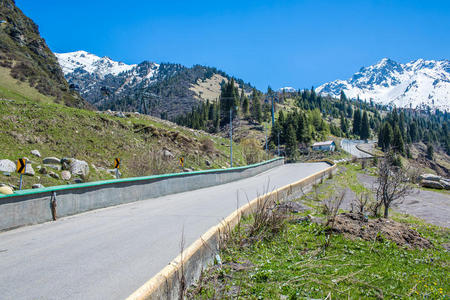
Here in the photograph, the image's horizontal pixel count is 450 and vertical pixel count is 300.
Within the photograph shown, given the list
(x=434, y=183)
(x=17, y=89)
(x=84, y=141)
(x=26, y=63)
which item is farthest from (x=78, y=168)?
(x=26, y=63)

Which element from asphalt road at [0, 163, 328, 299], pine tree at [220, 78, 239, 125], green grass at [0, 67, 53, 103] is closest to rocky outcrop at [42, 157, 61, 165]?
asphalt road at [0, 163, 328, 299]

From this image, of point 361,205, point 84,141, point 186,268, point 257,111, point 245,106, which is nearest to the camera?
point 186,268

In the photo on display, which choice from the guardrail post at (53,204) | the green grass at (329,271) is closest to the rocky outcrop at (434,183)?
the green grass at (329,271)

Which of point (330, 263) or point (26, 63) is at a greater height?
point (26, 63)

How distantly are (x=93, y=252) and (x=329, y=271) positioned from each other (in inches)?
183

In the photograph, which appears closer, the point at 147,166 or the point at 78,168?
the point at 78,168

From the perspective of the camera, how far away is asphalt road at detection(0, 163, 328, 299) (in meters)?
4.56

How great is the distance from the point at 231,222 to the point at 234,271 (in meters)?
2.29

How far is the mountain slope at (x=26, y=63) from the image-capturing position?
40947 mm

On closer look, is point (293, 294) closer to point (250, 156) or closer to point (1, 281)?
point (1, 281)

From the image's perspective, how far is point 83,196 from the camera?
35.4 feet

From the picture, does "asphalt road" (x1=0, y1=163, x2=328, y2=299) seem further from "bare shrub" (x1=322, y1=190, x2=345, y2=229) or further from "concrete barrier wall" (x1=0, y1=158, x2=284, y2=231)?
"bare shrub" (x1=322, y1=190, x2=345, y2=229)

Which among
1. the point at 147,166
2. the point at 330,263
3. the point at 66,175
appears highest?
the point at 147,166

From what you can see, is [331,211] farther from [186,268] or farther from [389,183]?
[186,268]
